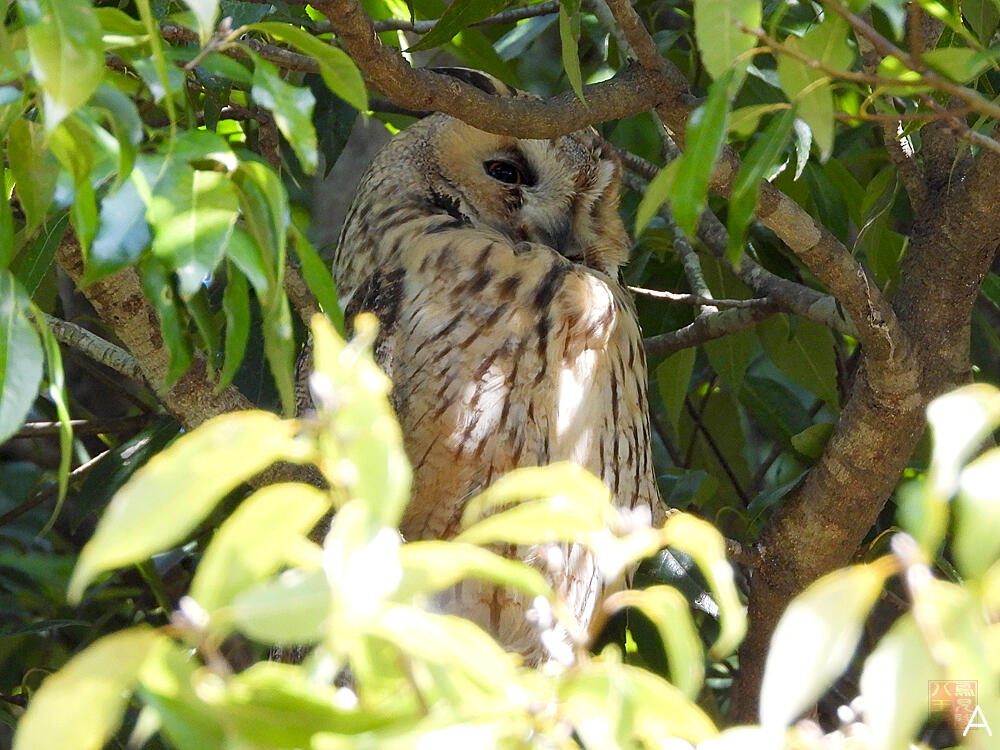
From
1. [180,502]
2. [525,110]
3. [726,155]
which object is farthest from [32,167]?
[726,155]

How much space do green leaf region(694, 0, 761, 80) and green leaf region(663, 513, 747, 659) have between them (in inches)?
12.0

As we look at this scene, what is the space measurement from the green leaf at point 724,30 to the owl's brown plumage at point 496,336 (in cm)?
85

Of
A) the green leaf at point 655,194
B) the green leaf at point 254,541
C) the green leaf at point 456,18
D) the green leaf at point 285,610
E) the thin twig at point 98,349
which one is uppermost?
the green leaf at point 285,610

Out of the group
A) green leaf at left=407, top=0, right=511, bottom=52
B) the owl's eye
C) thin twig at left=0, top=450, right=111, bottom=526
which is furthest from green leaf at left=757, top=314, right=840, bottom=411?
thin twig at left=0, top=450, right=111, bottom=526

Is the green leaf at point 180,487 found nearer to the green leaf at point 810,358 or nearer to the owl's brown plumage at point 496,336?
the owl's brown plumage at point 496,336

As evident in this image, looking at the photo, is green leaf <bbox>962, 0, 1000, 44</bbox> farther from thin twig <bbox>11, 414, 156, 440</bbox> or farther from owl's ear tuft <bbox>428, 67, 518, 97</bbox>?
thin twig <bbox>11, 414, 156, 440</bbox>

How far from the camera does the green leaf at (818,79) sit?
2.78 feet

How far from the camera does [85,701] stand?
0.50 metres

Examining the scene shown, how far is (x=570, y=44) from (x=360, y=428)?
0.78 m

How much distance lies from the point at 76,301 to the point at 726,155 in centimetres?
159

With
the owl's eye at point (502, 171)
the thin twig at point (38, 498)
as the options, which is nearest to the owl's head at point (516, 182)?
the owl's eye at point (502, 171)

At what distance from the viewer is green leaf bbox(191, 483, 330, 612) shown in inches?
20.4

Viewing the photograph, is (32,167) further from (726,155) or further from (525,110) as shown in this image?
(726,155)
